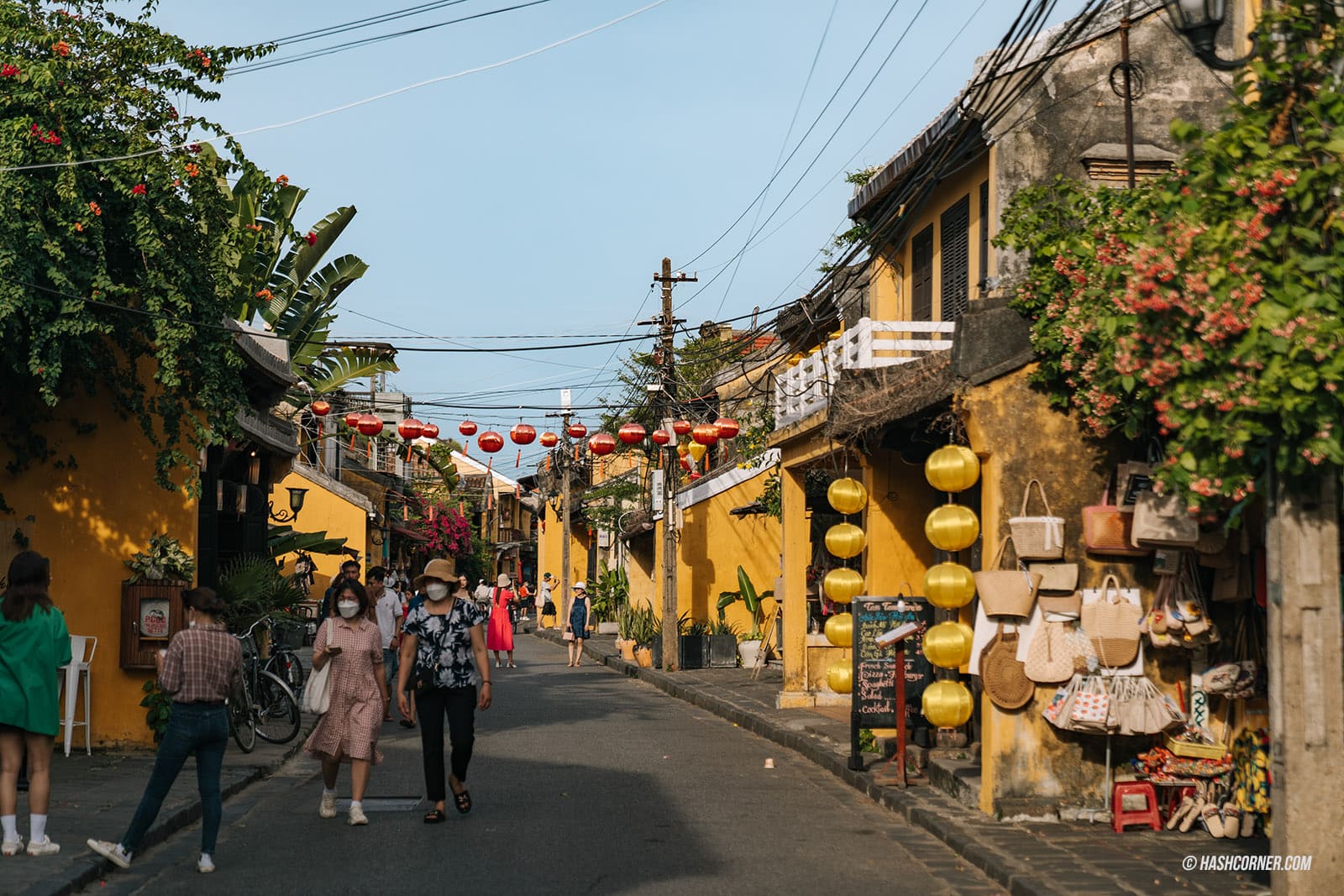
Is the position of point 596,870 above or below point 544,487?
below

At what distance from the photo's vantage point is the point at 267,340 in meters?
19.9

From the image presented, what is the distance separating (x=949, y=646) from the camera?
11258 millimetres

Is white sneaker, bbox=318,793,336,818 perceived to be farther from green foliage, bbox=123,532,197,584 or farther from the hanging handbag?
the hanging handbag

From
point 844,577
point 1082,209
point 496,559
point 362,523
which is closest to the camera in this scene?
point 1082,209

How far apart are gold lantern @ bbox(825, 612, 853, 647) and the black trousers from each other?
4.65m

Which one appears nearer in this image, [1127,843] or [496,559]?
[1127,843]

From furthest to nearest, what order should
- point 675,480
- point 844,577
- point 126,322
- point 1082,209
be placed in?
point 675,480
point 844,577
point 126,322
point 1082,209

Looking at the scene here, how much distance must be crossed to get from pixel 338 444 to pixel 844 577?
1312 inches

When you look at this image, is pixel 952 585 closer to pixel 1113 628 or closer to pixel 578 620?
pixel 1113 628

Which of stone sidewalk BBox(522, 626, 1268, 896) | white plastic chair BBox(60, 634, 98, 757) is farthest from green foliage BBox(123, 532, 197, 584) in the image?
stone sidewalk BBox(522, 626, 1268, 896)

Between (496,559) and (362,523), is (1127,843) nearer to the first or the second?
(362,523)

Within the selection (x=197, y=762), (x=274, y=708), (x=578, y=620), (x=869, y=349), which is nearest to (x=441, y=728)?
(x=197, y=762)

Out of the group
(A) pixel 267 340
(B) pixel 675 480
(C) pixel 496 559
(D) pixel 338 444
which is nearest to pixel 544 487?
(D) pixel 338 444

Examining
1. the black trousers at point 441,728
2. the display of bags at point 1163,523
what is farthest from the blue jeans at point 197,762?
the display of bags at point 1163,523
